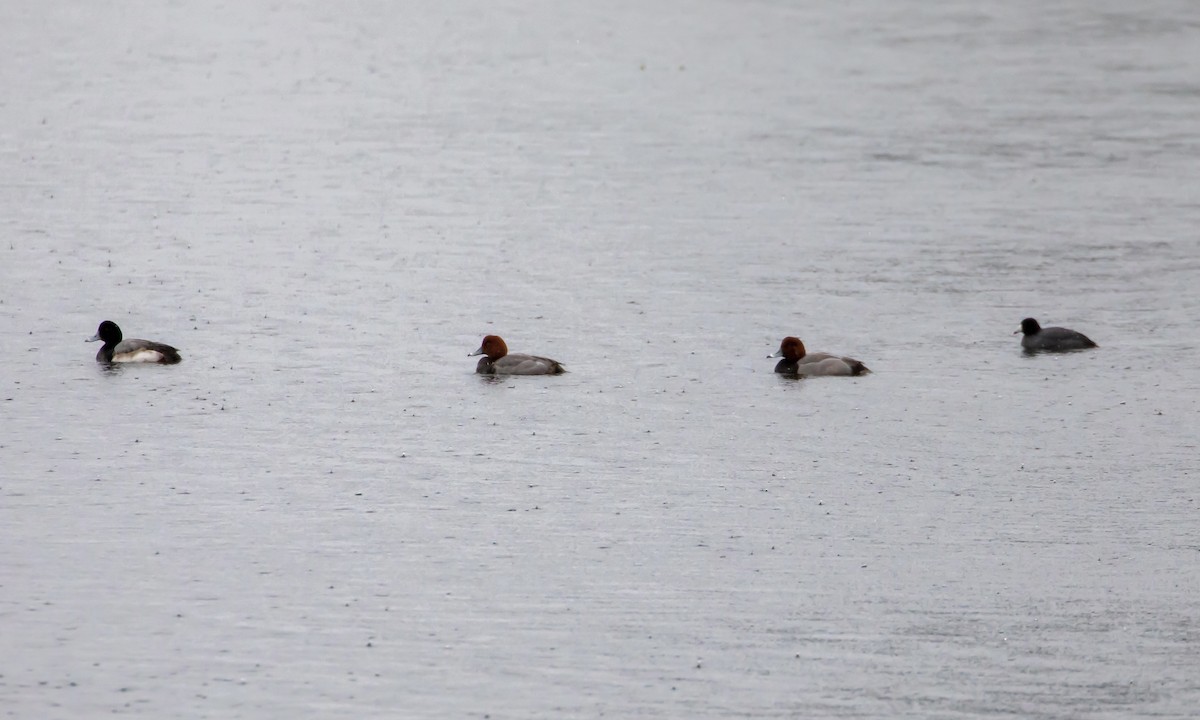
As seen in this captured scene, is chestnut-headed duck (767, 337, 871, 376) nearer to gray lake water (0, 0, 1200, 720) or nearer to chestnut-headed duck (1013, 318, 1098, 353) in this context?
gray lake water (0, 0, 1200, 720)

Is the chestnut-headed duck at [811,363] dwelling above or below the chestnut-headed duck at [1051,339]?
below

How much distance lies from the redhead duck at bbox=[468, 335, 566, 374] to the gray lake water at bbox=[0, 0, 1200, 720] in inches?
12.2

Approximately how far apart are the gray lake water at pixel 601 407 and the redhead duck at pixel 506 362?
1.01 ft

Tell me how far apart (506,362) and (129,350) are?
424 centimetres

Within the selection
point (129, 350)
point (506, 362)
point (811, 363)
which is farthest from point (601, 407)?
point (129, 350)

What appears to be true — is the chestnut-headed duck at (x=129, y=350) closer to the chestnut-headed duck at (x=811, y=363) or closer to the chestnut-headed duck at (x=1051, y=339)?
the chestnut-headed duck at (x=811, y=363)

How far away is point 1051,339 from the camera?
2303 cm

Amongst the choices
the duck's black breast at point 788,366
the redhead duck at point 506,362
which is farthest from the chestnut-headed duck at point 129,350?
the duck's black breast at point 788,366

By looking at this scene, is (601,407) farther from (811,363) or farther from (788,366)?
(811,363)

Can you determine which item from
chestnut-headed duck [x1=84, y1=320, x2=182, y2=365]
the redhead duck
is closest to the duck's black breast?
the redhead duck

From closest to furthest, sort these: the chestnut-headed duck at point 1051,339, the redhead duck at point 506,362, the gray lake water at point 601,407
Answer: the gray lake water at point 601,407 → the redhead duck at point 506,362 → the chestnut-headed duck at point 1051,339

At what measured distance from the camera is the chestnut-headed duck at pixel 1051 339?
23039mm

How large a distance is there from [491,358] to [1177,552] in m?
8.72

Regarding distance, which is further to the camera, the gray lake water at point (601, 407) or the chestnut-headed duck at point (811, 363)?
the chestnut-headed duck at point (811, 363)
